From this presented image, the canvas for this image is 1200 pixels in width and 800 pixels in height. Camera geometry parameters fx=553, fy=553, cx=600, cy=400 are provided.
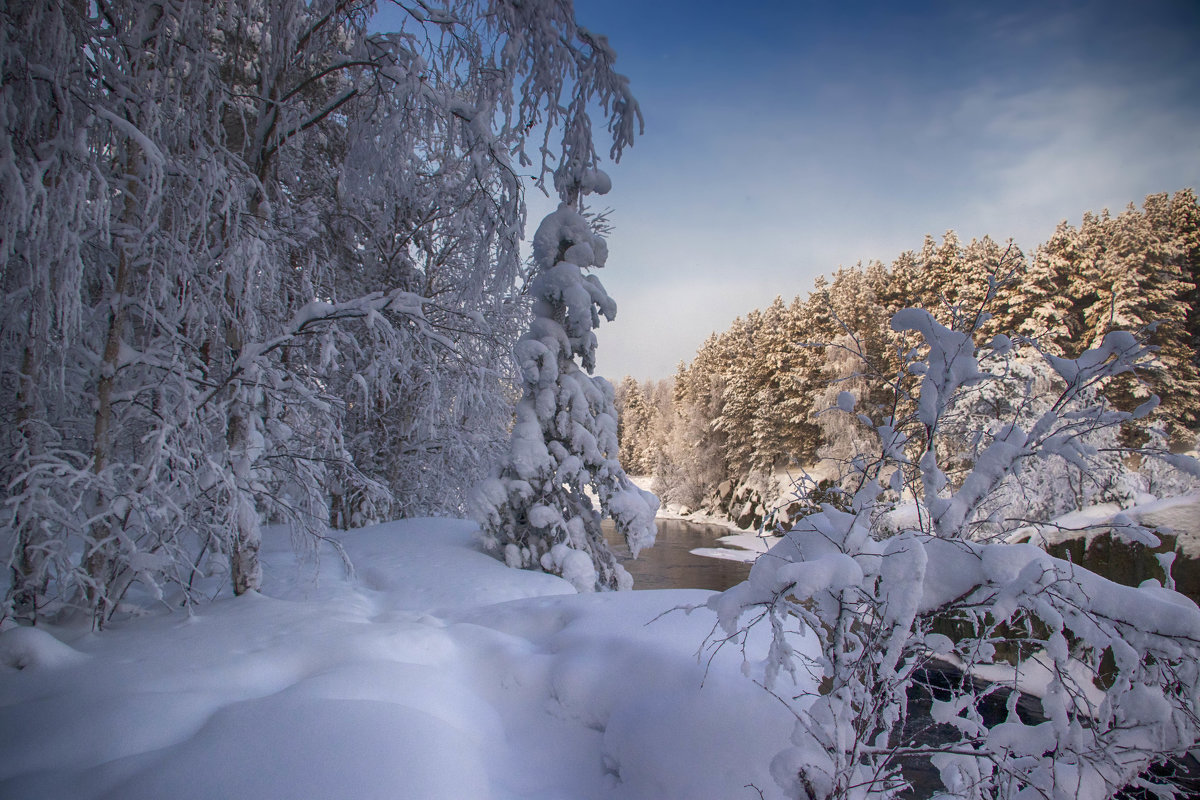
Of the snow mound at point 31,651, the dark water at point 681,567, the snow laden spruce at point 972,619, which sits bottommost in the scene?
the dark water at point 681,567

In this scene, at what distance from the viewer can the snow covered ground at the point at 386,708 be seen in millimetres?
2002

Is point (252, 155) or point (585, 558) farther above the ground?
point (252, 155)

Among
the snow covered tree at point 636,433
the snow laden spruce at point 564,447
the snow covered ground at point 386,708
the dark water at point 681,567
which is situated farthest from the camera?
the snow covered tree at point 636,433

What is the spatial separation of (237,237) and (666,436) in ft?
123

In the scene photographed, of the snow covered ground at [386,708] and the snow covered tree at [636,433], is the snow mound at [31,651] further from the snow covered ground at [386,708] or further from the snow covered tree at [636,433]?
the snow covered tree at [636,433]

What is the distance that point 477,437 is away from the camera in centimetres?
1003

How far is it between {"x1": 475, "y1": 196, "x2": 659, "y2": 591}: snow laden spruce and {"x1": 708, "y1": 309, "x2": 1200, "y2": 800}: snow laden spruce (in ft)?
16.2

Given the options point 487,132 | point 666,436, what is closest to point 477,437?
point 487,132

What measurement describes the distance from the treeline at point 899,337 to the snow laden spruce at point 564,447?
677 cm

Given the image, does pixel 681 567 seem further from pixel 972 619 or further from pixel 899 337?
pixel 972 619

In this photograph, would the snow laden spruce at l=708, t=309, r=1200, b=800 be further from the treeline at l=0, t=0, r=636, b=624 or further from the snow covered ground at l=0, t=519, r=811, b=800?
the treeline at l=0, t=0, r=636, b=624

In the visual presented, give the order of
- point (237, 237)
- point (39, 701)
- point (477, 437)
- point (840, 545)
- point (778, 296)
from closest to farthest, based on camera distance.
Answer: point (840, 545)
point (39, 701)
point (237, 237)
point (477, 437)
point (778, 296)

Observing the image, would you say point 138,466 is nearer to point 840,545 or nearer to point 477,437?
point 840,545

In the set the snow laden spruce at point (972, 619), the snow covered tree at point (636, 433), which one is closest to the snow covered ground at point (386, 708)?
the snow laden spruce at point (972, 619)
